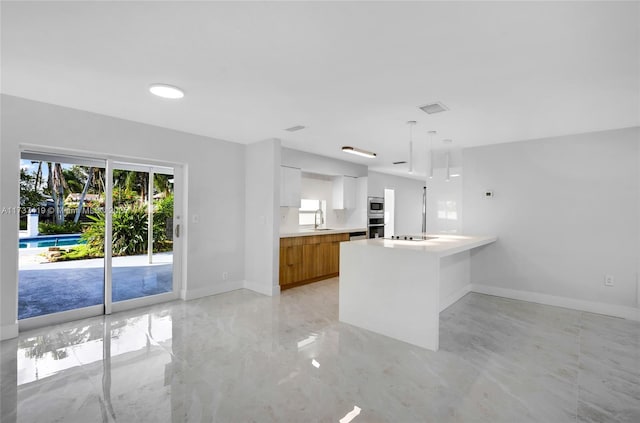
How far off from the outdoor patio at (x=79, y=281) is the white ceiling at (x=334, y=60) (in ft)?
5.82

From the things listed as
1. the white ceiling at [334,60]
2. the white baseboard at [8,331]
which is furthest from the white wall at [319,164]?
the white baseboard at [8,331]

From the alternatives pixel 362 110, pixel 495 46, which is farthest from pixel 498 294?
pixel 495 46

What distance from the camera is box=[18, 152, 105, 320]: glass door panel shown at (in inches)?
125

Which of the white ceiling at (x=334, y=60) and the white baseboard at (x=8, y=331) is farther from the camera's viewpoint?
the white baseboard at (x=8, y=331)

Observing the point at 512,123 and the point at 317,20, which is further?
the point at 512,123

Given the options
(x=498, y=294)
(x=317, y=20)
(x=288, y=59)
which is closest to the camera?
(x=317, y=20)

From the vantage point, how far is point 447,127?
3799mm

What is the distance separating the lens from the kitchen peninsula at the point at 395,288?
2.80 meters

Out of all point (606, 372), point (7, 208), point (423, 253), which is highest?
point (7, 208)

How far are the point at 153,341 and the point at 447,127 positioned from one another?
403 centimetres

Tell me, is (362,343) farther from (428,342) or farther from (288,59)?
(288,59)

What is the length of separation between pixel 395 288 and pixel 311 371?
116 cm

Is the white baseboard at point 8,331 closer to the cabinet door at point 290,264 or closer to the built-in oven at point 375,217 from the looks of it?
the cabinet door at point 290,264

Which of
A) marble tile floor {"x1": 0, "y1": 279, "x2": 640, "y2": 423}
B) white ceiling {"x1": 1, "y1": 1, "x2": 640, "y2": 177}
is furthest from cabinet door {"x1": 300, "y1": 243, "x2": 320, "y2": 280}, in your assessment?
white ceiling {"x1": 1, "y1": 1, "x2": 640, "y2": 177}
